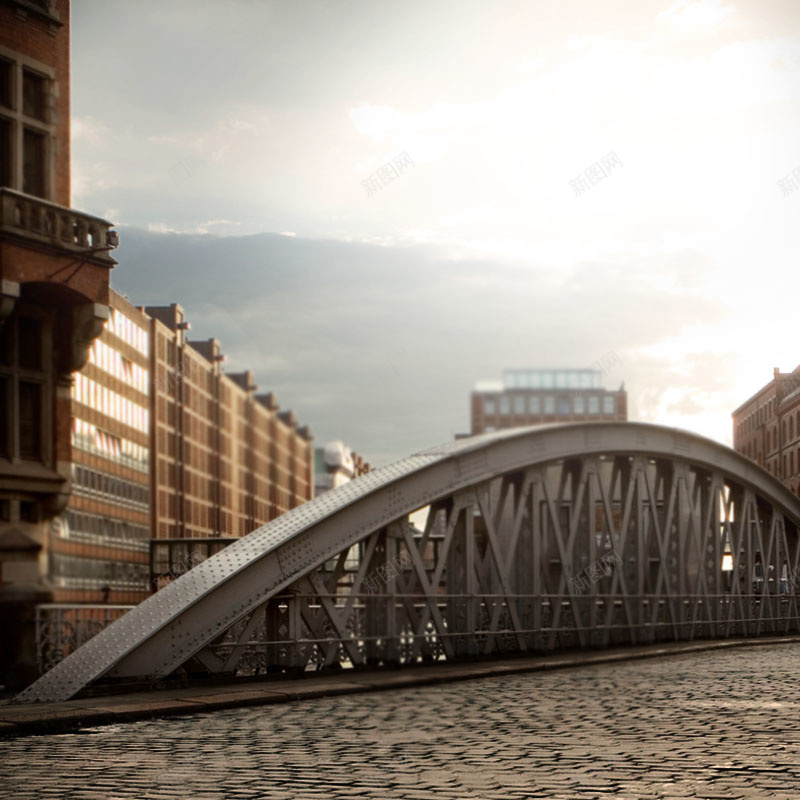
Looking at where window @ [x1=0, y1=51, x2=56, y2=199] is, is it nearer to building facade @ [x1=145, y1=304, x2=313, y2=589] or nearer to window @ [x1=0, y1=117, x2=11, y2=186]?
window @ [x1=0, y1=117, x2=11, y2=186]

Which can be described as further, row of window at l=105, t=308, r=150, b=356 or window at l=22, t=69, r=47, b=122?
row of window at l=105, t=308, r=150, b=356

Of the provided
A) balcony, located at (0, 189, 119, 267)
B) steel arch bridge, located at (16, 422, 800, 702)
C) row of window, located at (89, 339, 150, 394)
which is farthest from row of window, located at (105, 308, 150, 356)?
balcony, located at (0, 189, 119, 267)

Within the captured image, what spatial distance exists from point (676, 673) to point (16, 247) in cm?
1105

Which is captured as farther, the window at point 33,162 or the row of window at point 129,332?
the row of window at point 129,332

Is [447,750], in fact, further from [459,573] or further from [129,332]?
[129,332]

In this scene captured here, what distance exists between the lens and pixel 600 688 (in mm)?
16641

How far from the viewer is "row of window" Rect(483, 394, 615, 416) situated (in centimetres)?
15625

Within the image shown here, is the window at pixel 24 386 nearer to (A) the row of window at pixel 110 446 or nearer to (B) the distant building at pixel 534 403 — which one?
(A) the row of window at pixel 110 446

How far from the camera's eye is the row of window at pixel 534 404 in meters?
156

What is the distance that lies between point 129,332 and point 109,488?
13.4 meters

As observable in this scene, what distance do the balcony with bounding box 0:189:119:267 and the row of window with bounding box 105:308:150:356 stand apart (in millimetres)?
63258

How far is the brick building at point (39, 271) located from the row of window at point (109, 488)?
162 ft

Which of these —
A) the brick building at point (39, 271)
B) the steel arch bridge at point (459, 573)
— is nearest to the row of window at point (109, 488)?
the steel arch bridge at point (459, 573)

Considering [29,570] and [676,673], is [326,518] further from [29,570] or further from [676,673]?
[676,673]
